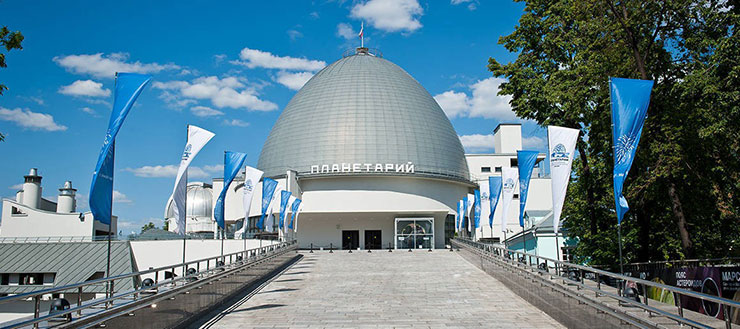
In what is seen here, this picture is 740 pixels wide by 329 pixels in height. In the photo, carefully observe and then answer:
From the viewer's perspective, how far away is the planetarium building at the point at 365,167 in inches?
2208

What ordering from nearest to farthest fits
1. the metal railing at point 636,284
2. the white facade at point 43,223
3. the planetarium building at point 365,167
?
the metal railing at point 636,284
the white facade at point 43,223
the planetarium building at point 365,167

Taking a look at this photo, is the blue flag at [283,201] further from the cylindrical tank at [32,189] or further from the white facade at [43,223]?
the cylindrical tank at [32,189]

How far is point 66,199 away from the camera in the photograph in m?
65.4

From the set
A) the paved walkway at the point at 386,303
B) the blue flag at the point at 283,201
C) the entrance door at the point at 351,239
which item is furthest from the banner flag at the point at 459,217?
the paved walkway at the point at 386,303

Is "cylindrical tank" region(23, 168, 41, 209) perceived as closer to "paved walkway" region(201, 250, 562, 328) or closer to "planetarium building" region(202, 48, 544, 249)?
"planetarium building" region(202, 48, 544, 249)

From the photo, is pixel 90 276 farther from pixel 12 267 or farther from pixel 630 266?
pixel 630 266

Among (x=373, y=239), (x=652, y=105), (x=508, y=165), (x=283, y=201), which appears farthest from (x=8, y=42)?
(x=508, y=165)

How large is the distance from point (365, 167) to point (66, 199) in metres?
36.3

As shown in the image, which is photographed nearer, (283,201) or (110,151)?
(110,151)

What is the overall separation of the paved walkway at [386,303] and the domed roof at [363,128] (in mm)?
32262

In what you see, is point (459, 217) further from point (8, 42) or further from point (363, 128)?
point (8, 42)

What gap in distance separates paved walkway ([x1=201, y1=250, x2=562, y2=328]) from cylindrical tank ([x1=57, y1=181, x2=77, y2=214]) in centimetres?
5085

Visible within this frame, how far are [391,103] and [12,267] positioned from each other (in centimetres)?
3881

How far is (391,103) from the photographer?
205 feet
